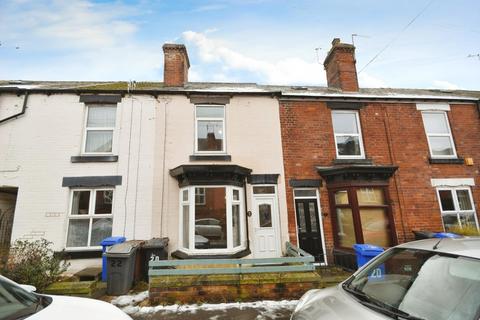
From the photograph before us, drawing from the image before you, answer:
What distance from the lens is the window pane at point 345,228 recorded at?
7810mm

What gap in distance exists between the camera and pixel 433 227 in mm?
8406

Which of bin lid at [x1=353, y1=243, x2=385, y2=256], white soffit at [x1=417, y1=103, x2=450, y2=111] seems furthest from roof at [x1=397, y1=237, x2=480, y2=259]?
white soffit at [x1=417, y1=103, x2=450, y2=111]

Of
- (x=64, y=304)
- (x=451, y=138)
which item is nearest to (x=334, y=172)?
(x=451, y=138)

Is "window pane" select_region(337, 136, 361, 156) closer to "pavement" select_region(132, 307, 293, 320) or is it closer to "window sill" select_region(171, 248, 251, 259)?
"window sill" select_region(171, 248, 251, 259)

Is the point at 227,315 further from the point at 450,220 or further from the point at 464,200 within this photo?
the point at 464,200

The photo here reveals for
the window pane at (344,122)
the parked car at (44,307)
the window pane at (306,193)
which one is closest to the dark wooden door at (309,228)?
the window pane at (306,193)

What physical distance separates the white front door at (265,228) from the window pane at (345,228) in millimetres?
2119

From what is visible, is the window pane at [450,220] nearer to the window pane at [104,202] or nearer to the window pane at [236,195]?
the window pane at [236,195]

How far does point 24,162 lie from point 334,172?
405 inches

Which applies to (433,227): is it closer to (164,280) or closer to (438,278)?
(438,278)

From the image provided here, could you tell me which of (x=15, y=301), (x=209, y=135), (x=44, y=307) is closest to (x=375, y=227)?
(x=209, y=135)

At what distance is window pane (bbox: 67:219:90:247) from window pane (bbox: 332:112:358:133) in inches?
369

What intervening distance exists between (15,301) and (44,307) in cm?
29

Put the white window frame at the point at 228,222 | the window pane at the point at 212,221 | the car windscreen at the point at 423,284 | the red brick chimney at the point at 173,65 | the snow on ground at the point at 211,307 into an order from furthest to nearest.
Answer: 1. the red brick chimney at the point at 173,65
2. the window pane at the point at 212,221
3. the white window frame at the point at 228,222
4. the snow on ground at the point at 211,307
5. the car windscreen at the point at 423,284
